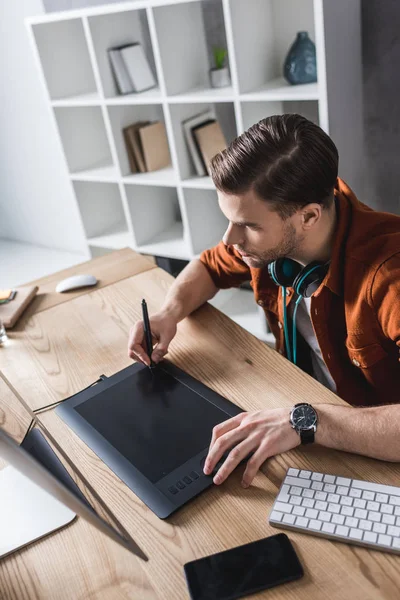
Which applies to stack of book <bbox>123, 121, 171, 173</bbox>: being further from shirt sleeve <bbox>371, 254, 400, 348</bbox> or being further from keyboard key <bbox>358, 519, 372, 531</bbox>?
keyboard key <bbox>358, 519, 372, 531</bbox>

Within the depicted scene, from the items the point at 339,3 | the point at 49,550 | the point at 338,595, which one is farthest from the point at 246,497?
the point at 339,3

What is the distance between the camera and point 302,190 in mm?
1193

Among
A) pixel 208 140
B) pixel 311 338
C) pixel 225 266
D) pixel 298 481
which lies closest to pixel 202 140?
pixel 208 140

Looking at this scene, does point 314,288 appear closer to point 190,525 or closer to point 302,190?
point 302,190

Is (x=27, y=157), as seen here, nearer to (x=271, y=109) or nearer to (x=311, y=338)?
(x=271, y=109)

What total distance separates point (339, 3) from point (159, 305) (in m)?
1.28

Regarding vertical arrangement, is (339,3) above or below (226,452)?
above

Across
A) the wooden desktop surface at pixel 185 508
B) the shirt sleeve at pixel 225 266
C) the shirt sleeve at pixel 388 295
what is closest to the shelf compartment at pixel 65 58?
the shirt sleeve at pixel 225 266

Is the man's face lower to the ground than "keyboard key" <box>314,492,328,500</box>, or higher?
higher

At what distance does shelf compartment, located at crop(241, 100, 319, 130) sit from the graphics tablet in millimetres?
1394

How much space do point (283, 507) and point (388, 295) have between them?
480mm

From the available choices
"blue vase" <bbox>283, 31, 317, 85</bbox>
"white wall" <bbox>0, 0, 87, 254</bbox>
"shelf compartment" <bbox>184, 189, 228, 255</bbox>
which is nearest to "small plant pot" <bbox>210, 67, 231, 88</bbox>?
"blue vase" <bbox>283, 31, 317, 85</bbox>

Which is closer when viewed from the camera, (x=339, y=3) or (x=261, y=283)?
(x=261, y=283)

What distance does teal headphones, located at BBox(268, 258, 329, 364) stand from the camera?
1293mm
